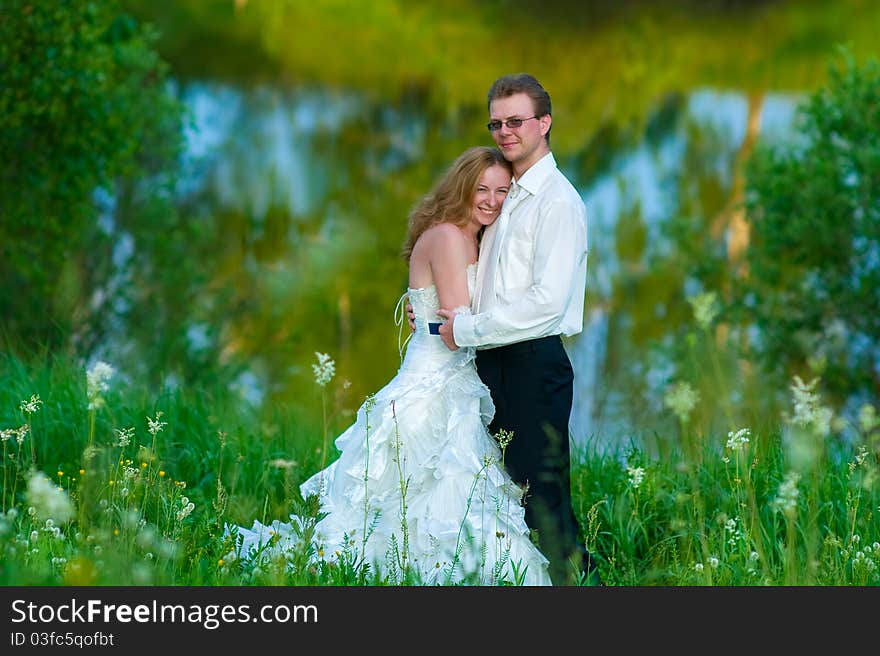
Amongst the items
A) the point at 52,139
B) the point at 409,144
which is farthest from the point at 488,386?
the point at 409,144

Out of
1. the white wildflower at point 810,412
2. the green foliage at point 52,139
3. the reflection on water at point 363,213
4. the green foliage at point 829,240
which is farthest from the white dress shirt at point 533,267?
the reflection on water at point 363,213

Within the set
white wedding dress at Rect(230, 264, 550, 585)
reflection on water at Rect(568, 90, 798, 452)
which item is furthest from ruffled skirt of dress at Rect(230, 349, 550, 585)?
reflection on water at Rect(568, 90, 798, 452)

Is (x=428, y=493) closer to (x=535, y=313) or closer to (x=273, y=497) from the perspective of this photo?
(x=535, y=313)

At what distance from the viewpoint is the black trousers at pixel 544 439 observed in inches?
189

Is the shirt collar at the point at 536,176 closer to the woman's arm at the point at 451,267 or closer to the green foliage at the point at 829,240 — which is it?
the woman's arm at the point at 451,267

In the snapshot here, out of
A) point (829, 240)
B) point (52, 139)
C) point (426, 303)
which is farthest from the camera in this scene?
point (829, 240)

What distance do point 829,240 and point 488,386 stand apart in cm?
1058

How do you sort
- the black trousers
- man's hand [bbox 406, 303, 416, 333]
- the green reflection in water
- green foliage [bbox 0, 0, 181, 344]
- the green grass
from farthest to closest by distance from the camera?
the green reflection in water → green foliage [bbox 0, 0, 181, 344] → man's hand [bbox 406, 303, 416, 333] → the black trousers → the green grass

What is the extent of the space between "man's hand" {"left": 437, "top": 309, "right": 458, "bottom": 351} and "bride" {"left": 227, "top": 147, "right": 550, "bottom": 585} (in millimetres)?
61

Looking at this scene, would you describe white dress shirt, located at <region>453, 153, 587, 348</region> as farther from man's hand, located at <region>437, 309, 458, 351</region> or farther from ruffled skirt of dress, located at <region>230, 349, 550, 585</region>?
ruffled skirt of dress, located at <region>230, 349, 550, 585</region>

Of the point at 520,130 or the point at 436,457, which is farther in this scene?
the point at 436,457

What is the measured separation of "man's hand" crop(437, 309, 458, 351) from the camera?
495 cm

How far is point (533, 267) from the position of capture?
4.82 meters

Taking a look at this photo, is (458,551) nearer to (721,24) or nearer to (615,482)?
(615,482)
